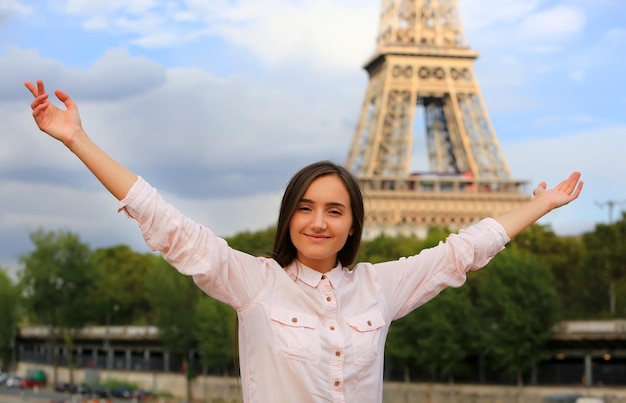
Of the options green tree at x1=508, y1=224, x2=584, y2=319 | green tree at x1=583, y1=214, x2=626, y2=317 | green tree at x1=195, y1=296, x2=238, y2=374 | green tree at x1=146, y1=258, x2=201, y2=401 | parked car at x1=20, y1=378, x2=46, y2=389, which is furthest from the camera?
parked car at x1=20, y1=378, x2=46, y2=389

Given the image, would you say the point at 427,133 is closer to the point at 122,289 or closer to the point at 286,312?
the point at 122,289

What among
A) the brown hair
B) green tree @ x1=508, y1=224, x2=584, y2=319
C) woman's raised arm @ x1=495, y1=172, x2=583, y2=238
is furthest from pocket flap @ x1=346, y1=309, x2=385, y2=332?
green tree @ x1=508, y1=224, x2=584, y2=319

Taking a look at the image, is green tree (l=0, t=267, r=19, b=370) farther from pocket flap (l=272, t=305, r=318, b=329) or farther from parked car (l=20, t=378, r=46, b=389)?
pocket flap (l=272, t=305, r=318, b=329)

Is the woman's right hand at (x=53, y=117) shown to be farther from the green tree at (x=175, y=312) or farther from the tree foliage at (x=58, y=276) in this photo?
the tree foliage at (x=58, y=276)

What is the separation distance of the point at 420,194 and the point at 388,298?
256ft

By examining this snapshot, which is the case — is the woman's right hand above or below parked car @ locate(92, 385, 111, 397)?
above

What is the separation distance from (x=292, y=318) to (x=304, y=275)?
28 cm

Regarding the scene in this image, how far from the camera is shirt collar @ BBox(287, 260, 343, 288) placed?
4836 mm

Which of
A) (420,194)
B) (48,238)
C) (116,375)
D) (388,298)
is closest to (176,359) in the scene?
(116,375)

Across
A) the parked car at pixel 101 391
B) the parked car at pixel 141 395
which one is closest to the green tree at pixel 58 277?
the parked car at pixel 101 391

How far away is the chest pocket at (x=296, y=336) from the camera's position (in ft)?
15.0

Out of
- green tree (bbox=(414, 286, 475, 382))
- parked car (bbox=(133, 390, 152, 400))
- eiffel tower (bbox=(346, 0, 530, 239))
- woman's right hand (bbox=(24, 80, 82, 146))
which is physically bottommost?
parked car (bbox=(133, 390, 152, 400))

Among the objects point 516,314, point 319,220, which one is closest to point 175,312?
point 516,314

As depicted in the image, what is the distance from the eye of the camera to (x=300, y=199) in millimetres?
4859
